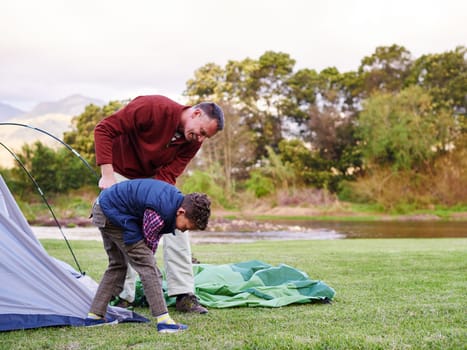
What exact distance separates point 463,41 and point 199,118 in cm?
3342

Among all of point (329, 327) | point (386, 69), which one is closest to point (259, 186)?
point (386, 69)

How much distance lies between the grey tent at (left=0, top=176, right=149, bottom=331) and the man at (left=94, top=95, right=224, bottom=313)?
0.57m

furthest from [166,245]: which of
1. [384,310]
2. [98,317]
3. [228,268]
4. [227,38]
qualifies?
[227,38]

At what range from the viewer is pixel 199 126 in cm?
405

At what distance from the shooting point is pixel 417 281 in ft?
18.6

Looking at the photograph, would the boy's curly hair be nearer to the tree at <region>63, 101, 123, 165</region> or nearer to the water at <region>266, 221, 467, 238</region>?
the water at <region>266, 221, 467, 238</region>

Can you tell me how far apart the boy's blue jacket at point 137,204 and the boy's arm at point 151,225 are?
1.0 inches

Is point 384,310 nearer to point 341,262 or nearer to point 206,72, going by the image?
point 341,262

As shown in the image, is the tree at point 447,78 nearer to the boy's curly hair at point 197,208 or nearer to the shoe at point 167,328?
the boy's curly hair at point 197,208

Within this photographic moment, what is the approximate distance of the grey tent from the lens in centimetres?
364

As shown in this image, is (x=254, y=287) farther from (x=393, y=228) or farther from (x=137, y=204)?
(x=393, y=228)

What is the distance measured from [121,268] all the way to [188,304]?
0.66 meters

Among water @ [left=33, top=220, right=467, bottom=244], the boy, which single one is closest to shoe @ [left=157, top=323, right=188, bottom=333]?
the boy

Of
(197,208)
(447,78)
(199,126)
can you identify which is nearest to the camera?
(197,208)
